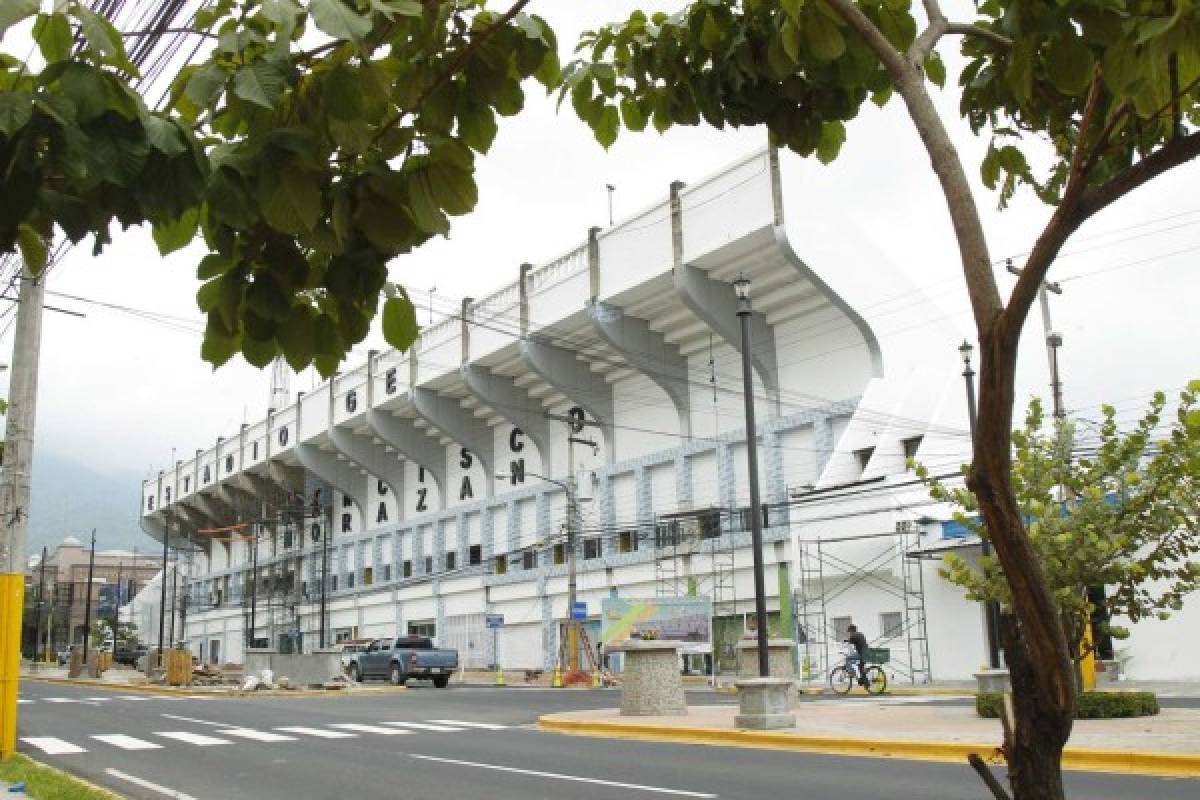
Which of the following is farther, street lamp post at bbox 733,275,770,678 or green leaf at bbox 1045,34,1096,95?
street lamp post at bbox 733,275,770,678

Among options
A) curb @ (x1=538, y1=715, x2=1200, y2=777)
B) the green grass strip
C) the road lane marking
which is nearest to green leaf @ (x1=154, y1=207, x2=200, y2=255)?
curb @ (x1=538, y1=715, x2=1200, y2=777)

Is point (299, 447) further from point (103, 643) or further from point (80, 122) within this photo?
point (80, 122)

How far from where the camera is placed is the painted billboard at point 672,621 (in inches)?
1416

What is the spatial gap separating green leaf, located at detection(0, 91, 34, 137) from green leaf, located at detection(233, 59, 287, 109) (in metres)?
0.45

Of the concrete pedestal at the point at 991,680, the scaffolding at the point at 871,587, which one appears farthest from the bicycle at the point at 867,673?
the concrete pedestal at the point at 991,680

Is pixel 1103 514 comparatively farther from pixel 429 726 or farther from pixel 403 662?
pixel 403 662

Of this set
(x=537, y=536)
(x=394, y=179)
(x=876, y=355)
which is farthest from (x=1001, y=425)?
(x=537, y=536)

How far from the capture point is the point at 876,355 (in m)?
36.6

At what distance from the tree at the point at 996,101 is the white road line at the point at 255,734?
53.3ft

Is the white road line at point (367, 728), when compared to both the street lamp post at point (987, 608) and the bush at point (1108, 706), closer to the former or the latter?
the bush at point (1108, 706)

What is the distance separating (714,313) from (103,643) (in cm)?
8346

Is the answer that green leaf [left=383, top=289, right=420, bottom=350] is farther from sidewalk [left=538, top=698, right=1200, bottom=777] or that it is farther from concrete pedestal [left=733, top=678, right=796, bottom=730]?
concrete pedestal [left=733, top=678, right=796, bottom=730]

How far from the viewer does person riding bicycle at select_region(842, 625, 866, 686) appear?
27.0 m

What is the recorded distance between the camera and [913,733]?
51.2 feet
